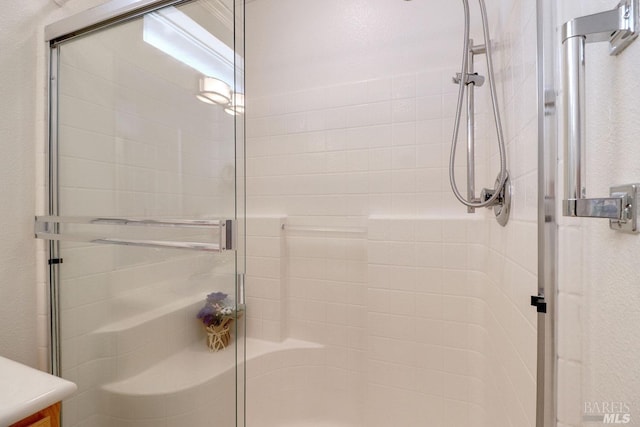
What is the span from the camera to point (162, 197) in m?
1.00

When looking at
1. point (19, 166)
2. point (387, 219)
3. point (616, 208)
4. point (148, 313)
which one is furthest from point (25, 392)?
point (387, 219)

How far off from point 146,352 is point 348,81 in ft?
5.10

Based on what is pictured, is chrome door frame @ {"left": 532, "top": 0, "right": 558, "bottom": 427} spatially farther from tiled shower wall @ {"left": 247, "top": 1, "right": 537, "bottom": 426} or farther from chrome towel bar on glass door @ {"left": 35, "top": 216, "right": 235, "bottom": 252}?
chrome towel bar on glass door @ {"left": 35, "top": 216, "right": 235, "bottom": 252}

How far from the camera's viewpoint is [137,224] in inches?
38.1

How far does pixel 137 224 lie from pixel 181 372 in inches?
19.6

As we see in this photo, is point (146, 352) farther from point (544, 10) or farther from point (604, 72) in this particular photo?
point (544, 10)

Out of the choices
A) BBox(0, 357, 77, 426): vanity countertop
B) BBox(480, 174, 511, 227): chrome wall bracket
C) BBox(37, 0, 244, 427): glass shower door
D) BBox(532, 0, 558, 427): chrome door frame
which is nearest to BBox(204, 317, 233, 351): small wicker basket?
BBox(37, 0, 244, 427): glass shower door

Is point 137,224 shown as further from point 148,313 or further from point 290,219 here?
point 290,219

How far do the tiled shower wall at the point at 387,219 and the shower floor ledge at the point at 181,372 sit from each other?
79 cm

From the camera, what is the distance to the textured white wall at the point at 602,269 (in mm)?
432

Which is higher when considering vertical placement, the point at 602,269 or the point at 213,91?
the point at 213,91

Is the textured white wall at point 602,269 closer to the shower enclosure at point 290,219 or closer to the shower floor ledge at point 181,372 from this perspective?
the shower enclosure at point 290,219

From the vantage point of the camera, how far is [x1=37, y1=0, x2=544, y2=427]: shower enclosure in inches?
36.3

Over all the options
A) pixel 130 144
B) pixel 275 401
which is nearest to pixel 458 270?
pixel 275 401
